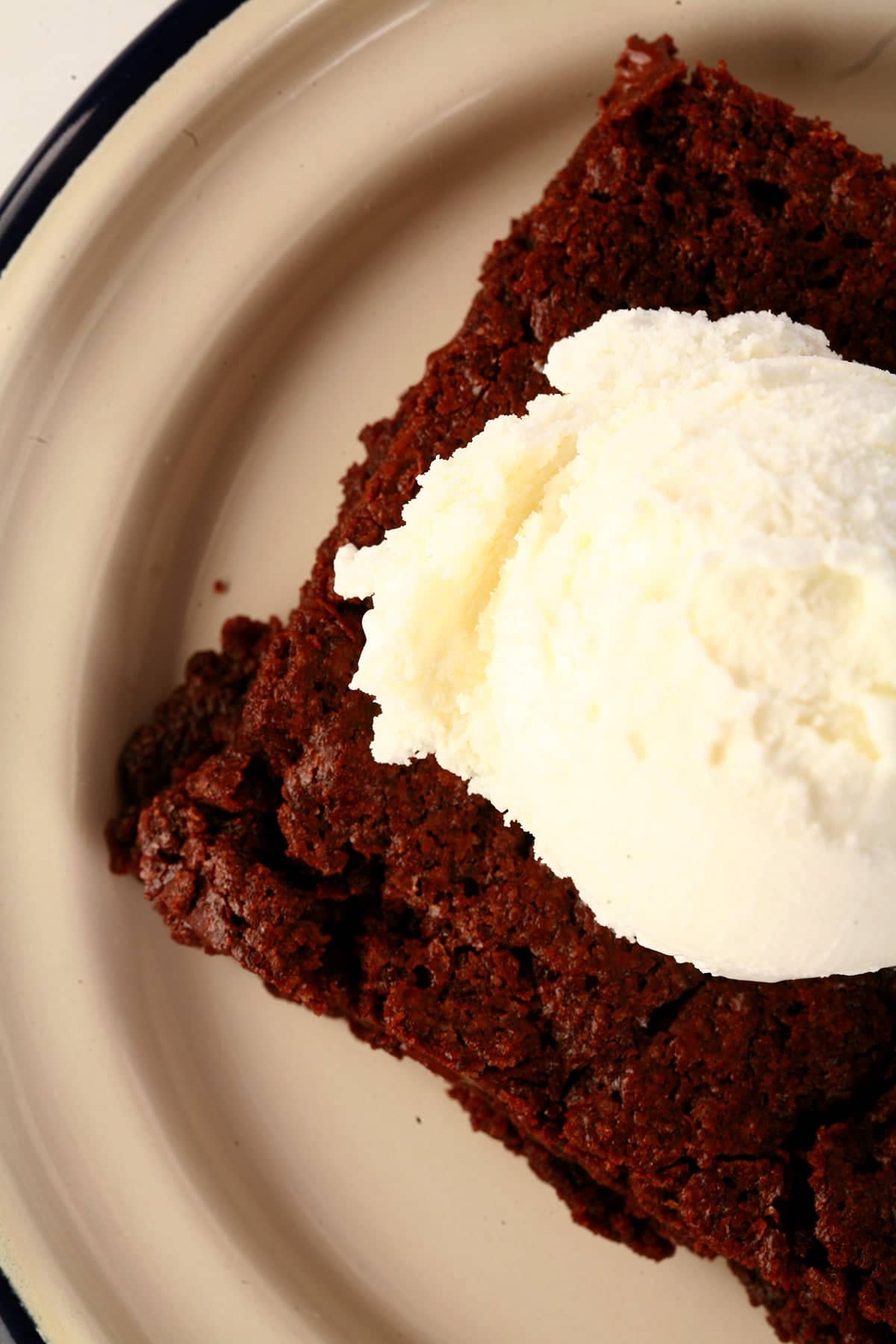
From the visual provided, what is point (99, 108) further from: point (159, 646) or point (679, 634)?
point (679, 634)

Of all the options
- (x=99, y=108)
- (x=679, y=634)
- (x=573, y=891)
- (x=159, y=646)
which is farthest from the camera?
(x=159, y=646)

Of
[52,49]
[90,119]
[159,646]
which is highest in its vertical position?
[52,49]

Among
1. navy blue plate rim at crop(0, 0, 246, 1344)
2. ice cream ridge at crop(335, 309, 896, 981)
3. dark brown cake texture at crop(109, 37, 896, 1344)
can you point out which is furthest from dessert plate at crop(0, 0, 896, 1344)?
ice cream ridge at crop(335, 309, 896, 981)

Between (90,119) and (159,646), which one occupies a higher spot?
(90,119)

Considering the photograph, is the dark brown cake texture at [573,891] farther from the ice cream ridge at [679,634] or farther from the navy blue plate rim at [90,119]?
the navy blue plate rim at [90,119]

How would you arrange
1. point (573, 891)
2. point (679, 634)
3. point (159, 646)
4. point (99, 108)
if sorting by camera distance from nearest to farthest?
point (679, 634) < point (573, 891) < point (99, 108) < point (159, 646)

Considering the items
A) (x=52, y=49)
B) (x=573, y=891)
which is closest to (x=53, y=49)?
(x=52, y=49)
